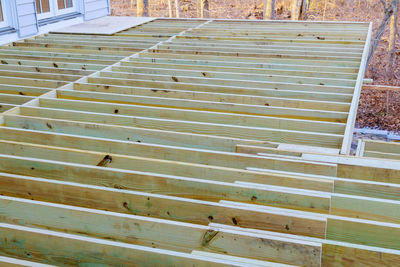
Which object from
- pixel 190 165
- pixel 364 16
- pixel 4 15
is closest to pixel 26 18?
pixel 4 15

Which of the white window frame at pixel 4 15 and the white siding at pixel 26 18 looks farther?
the white siding at pixel 26 18

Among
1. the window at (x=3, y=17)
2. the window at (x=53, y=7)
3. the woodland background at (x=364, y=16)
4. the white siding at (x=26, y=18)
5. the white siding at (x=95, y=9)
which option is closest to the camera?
the window at (x=3, y=17)

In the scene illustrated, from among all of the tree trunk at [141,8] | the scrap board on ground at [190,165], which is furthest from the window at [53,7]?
the tree trunk at [141,8]

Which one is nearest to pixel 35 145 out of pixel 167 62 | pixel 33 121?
pixel 33 121

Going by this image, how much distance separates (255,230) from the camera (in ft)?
7.36

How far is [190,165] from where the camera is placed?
297 cm

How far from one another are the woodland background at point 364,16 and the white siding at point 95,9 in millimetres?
3806

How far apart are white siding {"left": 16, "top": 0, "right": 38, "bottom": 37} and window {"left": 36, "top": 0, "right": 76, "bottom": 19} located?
1.79ft

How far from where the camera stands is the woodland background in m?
12.5

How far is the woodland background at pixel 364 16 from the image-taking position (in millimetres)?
12492

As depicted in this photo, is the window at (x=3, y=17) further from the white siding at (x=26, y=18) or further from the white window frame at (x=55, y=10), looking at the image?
the white window frame at (x=55, y=10)

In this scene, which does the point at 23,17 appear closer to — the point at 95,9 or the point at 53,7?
the point at 53,7

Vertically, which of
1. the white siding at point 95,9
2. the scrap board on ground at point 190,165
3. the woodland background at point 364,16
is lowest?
the woodland background at point 364,16

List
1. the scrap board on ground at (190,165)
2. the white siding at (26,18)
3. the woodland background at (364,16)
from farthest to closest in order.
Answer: the woodland background at (364,16)
the white siding at (26,18)
the scrap board on ground at (190,165)
